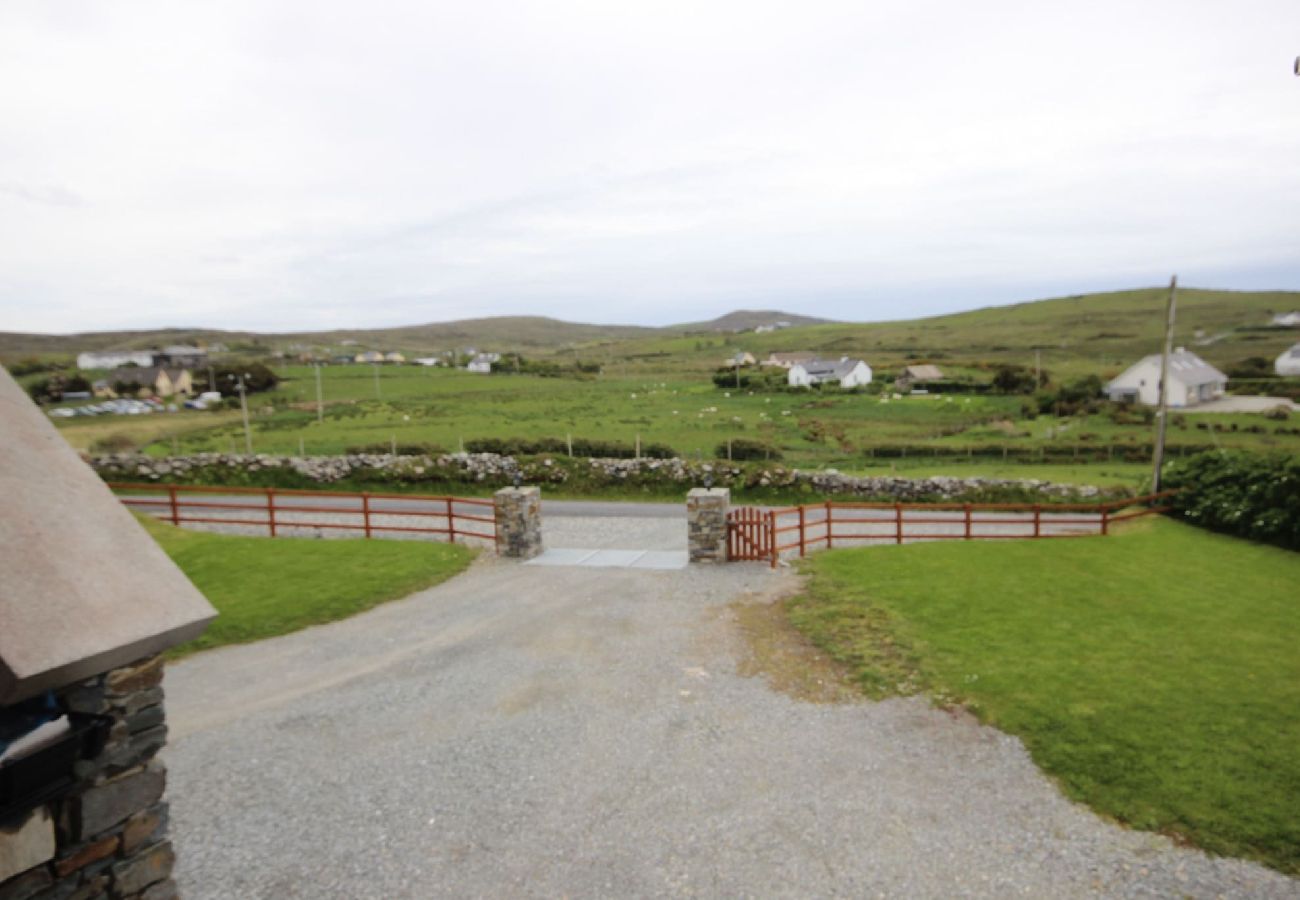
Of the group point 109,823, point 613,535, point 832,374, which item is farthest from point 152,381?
point 109,823

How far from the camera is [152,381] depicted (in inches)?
2383

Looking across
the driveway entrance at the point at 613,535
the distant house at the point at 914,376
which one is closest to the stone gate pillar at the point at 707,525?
the driveway entrance at the point at 613,535

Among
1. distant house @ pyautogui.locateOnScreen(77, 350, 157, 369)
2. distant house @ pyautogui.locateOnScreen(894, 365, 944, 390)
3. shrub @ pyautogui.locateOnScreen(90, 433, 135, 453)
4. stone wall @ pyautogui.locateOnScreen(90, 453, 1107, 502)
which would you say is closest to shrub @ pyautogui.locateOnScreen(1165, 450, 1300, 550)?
stone wall @ pyautogui.locateOnScreen(90, 453, 1107, 502)

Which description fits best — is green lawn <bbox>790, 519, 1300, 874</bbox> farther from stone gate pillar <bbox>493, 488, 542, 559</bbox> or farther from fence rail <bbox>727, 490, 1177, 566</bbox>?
stone gate pillar <bbox>493, 488, 542, 559</bbox>

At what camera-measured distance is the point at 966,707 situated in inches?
329

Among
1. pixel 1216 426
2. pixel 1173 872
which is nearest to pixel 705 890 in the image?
pixel 1173 872

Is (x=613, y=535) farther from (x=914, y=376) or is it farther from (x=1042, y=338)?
(x=1042, y=338)

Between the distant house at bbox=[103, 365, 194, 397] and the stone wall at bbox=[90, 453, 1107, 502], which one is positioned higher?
the distant house at bbox=[103, 365, 194, 397]

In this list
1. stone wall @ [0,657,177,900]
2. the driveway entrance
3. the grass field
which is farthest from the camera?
the grass field

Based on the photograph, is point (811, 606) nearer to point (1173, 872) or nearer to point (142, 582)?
point (1173, 872)

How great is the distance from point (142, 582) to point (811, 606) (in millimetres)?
9855

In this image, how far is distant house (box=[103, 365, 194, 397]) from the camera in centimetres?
5768

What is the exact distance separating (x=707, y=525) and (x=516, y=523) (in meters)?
4.20

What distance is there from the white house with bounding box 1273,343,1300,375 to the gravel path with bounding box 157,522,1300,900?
38559mm
